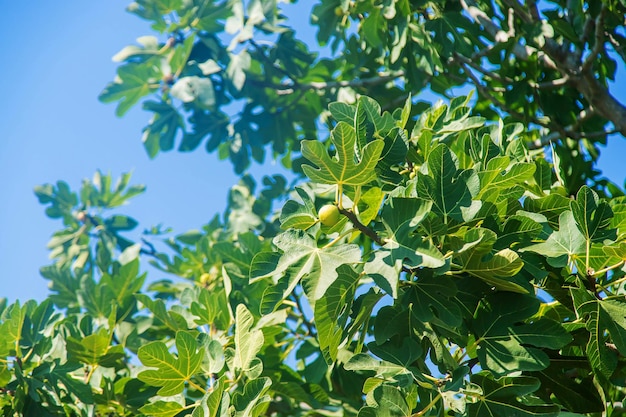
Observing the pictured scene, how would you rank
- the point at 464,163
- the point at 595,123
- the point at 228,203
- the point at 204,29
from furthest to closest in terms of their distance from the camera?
the point at 228,203 → the point at 204,29 → the point at 595,123 → the point at 464,163

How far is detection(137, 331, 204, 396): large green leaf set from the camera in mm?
1537

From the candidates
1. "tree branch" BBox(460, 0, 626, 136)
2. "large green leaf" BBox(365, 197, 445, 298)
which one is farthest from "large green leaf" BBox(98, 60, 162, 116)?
"large green leaf" BBox(365, 197, 445, 298)

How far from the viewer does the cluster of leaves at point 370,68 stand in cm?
259

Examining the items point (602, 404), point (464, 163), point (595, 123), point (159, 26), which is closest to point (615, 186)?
point (595, 123)

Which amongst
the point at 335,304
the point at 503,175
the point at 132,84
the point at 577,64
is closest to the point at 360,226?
the point at 335,304

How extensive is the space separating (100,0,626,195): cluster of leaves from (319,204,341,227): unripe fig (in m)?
1.30

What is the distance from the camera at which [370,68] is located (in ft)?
10.5

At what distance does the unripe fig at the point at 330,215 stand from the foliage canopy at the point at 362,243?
0.04 meters

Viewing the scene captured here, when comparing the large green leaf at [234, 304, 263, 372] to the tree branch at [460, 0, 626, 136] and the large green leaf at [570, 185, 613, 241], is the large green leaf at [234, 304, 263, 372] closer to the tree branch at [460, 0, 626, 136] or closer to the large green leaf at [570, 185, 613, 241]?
the large green leaf at [570, 185, 613, 241]

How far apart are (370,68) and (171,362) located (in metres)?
2.04

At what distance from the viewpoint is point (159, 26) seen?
3.34 m

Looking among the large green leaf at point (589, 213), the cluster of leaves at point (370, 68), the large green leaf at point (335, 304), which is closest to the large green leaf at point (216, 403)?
the large green leaf at point (335, 304)

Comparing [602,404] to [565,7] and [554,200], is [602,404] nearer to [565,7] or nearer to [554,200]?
[554,200]

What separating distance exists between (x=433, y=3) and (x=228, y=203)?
5.14 feet
